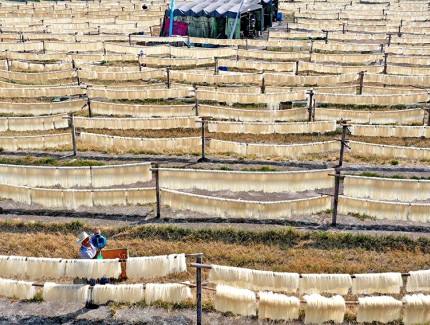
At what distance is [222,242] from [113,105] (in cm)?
1906

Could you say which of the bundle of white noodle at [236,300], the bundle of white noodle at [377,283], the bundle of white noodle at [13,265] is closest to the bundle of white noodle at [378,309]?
the bundle of white noodle at [377,283]

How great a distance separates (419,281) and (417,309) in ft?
4.69

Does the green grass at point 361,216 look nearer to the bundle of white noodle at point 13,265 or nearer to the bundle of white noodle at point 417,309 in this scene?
the bundle of white noodle at point 417,309

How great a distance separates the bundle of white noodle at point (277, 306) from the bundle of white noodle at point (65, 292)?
589cm

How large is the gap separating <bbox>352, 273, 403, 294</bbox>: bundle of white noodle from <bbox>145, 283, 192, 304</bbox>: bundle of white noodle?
5.57 meters

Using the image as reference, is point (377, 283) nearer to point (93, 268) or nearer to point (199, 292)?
point (199, 292)

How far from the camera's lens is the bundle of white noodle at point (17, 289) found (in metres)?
18.3

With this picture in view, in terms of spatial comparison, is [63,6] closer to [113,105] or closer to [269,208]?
[113,105]

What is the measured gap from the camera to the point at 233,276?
18.0 meters

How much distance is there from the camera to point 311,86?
47500 millimetres

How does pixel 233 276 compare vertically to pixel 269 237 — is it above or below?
above

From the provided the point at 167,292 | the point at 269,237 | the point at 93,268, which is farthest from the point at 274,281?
the point at 93,268

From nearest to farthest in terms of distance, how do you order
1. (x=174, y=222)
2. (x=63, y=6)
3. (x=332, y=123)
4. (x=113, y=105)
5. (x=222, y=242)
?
(x=222, y=242), (x=174, y=222), (x=332, y=123), (x=113, y=105), (x=63, y=6)

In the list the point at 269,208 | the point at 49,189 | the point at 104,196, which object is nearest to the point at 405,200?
the point at 269,208
